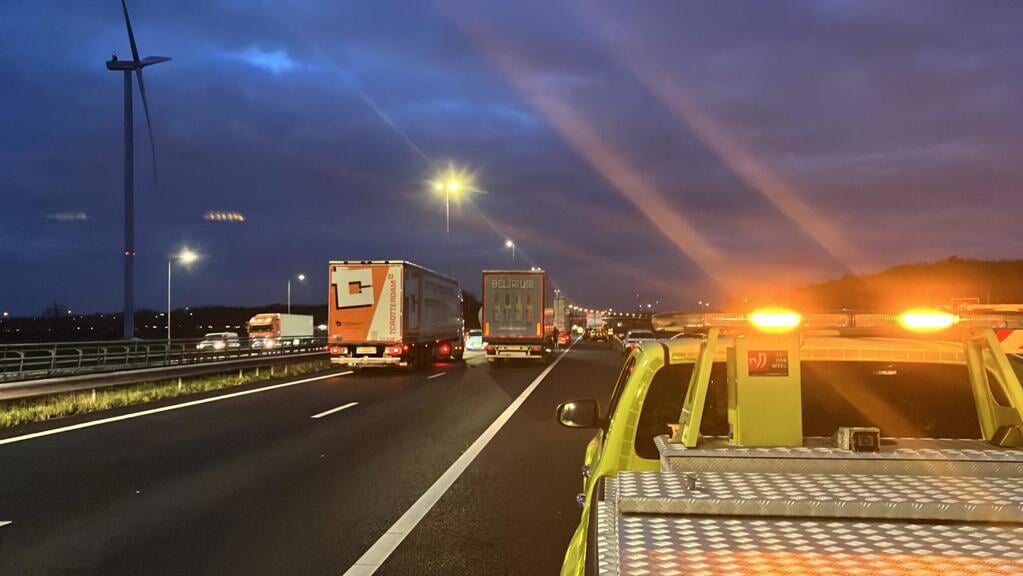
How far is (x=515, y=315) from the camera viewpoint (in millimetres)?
35219

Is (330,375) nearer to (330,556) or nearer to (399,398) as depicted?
(399,398)

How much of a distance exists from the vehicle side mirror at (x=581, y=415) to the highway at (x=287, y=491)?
1431 mm

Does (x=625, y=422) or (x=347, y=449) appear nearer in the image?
(x=625, y=422)

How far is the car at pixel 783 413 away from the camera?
8.27ft

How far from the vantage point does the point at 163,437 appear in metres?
12.9

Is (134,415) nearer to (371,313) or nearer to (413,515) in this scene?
(413,515)

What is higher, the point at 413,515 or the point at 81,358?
the point at 81,358

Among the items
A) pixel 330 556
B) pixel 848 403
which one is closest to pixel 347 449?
pixel 330 556

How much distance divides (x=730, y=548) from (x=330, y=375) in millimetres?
27350

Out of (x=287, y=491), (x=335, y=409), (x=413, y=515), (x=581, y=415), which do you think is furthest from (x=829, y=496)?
(x=335, y=409)

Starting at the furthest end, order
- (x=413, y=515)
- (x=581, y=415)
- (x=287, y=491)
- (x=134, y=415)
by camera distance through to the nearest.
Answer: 1. (x=134, y=415)
2. (x=287, y=491)
3. (x=413, y=515)
4. (x=581, y=415)

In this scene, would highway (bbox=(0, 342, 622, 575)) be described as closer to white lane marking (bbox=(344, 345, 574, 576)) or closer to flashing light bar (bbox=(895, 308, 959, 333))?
white lane marking (bbox=(344, 345, 574, 576))

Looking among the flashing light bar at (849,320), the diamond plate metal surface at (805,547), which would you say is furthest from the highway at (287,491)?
the diamond plate metal surface at (805,547)

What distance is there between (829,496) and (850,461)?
0.44 meters
